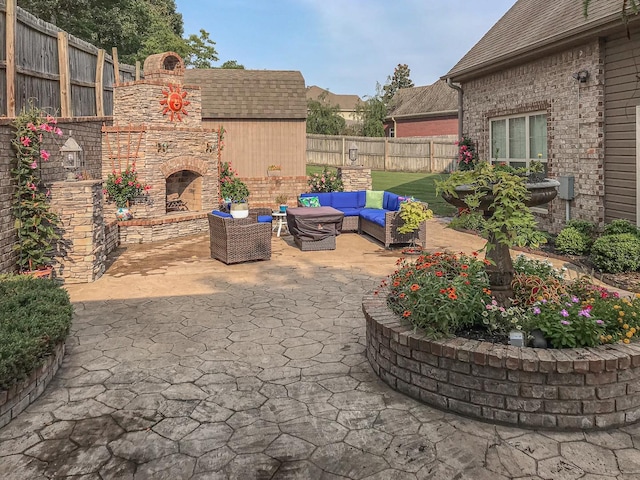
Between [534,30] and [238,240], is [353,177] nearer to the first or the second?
[534,30]

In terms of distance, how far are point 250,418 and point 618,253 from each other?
6053mm

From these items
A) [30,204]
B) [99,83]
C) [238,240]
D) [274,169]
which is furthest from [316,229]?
[99,83]

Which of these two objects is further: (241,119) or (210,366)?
(241,119)

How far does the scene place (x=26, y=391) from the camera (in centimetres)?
390

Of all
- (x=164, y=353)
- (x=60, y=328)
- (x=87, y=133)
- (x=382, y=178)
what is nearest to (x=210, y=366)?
(x=164, y=353)

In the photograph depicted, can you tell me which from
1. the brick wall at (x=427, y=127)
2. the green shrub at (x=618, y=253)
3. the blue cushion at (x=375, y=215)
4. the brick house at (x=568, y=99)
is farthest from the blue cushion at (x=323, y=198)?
the brick wall at (x=427, y=127)

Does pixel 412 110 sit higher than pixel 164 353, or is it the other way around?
pixel 412 110

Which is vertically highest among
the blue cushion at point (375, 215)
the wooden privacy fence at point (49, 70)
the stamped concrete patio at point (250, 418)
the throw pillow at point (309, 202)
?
the wooden privacy fence at point (49, 70)

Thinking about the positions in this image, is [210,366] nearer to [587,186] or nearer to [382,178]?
[587,186]

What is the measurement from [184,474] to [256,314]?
3.22m

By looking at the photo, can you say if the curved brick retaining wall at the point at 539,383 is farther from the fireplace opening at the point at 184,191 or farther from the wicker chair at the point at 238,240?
the fireplace opening at the point at 184,191

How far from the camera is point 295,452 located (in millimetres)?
3260

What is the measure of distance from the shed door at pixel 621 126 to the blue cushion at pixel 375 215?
398cm

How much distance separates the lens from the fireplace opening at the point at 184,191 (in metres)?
13.2
